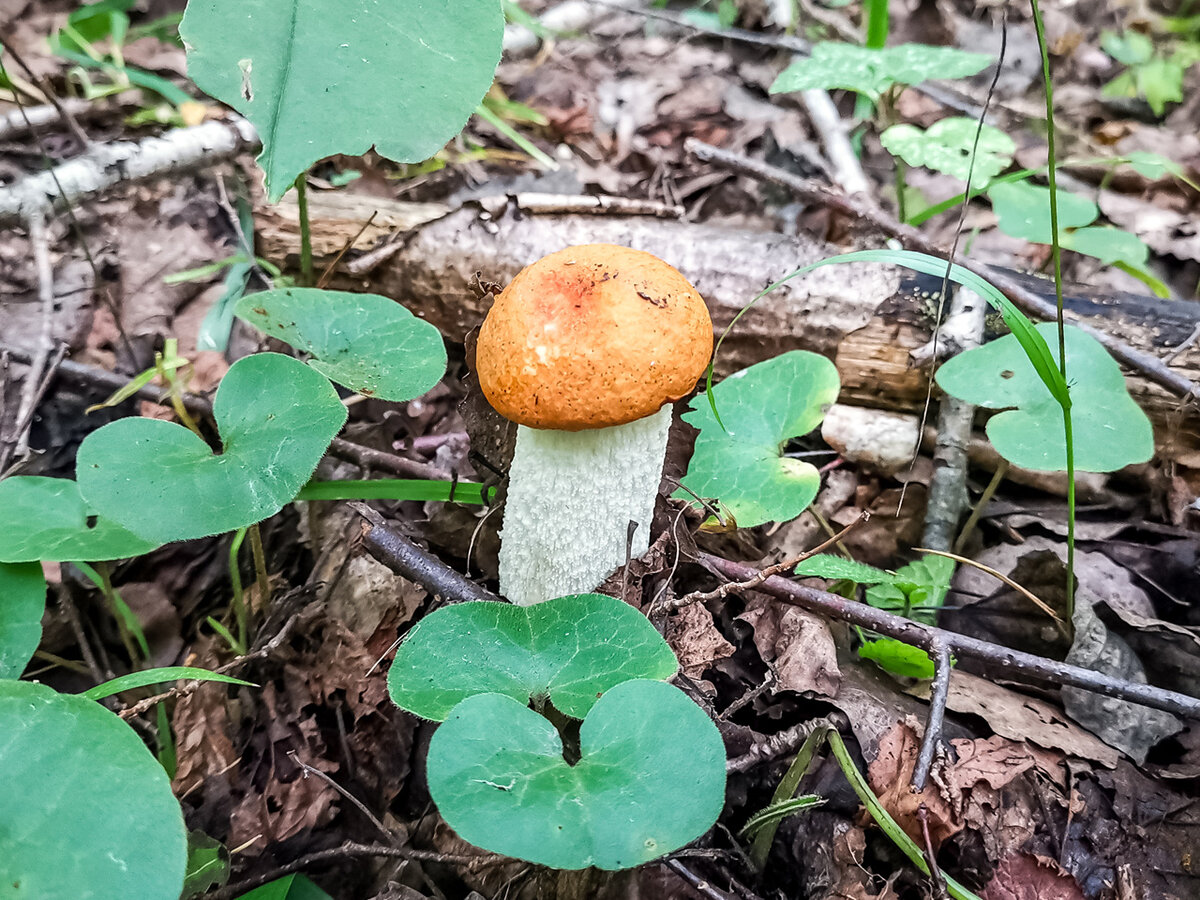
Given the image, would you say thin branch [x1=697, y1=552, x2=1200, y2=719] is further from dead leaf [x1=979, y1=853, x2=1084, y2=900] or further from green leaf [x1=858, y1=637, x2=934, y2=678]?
dead leaf [x1=979, y1=853, x2=1084, y2=900]

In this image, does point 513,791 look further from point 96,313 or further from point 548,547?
point 96,313

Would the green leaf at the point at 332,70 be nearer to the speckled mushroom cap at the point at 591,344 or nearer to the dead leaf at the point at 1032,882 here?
the speckled mushroom cap at the point at 591,344

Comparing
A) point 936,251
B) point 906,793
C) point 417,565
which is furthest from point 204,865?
point 936,251

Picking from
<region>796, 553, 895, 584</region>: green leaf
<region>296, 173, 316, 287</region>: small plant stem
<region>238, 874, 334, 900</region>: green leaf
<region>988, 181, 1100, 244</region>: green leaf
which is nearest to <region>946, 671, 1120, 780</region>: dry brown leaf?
<region>796, 553, 895, 584</region>: green leaf

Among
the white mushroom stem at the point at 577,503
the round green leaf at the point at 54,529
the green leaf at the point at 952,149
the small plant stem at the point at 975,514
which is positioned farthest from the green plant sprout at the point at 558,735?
the green leaf at the point at 952,149

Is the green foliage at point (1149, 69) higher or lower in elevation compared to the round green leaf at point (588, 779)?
higher

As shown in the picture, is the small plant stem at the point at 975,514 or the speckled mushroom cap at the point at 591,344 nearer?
the speckled mushroom cap at the point at 591,344

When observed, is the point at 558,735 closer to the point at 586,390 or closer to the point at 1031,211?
the point at 586,390
